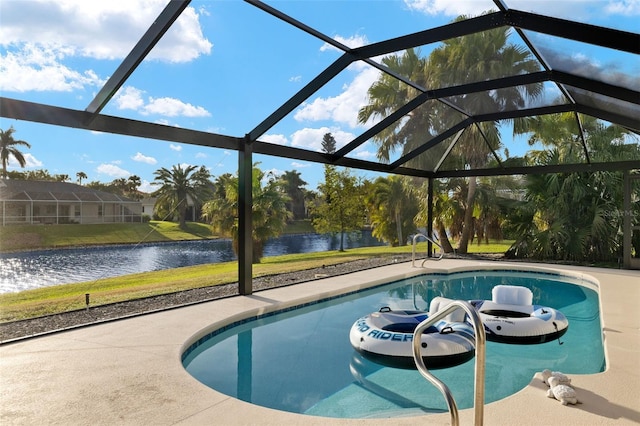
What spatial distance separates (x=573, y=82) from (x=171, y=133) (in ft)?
18.5

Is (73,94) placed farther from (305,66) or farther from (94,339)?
(94,339)

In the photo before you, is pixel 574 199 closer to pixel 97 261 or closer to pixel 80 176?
pixel 97 261

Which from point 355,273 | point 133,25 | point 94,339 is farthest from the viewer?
point 355,273

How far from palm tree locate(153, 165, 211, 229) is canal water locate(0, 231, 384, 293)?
1.18 metres

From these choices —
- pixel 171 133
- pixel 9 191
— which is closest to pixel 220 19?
pixel 171 133

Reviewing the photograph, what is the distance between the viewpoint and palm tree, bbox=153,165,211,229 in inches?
518

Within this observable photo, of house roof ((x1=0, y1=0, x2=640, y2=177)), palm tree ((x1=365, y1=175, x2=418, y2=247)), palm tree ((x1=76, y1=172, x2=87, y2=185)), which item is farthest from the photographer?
palm tree ((x1=365, y1=175, x2=418, y2=247))

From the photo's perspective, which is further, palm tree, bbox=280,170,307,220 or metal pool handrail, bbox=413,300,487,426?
palm tree, bbox=280,170,307,220

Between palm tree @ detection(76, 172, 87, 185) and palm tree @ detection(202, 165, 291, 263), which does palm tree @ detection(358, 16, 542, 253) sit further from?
palm tree @ detection(76, 172, 87, 185)

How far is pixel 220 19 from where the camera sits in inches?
284

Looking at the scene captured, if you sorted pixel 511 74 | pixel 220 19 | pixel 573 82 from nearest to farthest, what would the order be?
1. pixel 573 82
2. pixel 511 74
3. pixel 220 19

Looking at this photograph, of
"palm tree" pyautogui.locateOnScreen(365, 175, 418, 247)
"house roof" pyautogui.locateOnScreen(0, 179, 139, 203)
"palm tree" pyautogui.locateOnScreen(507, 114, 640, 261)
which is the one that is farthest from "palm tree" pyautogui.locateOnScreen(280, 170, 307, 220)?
"palm tree" pyautogui.locateOnScreen(507, 114, 640, 261)

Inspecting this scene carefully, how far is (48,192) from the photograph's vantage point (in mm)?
9523

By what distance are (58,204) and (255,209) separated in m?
5.17
